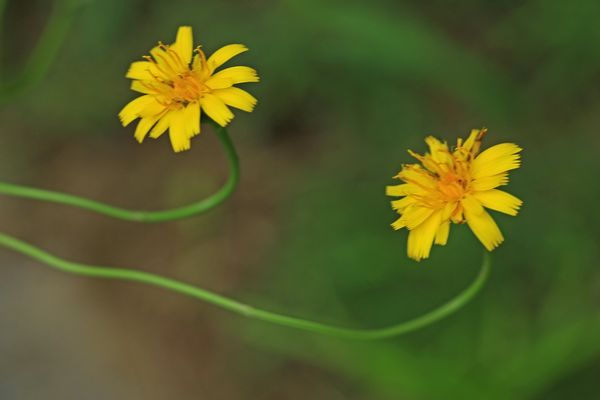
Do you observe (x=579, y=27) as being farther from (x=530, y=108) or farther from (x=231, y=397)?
(x=231, y=397)

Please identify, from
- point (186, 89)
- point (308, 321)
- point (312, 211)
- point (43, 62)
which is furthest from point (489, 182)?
point (312, 211)

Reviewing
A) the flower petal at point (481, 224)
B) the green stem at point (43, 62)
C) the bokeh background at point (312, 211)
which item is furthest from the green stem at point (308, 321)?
the bokeh background at point (312, 211)

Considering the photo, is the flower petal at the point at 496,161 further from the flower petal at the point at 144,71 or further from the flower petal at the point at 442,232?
the flower petal at the point at 144,71

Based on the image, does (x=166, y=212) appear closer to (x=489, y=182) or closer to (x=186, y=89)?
(x=186, y=89)

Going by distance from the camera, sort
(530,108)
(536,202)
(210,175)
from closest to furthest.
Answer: (536,202) → (530,108) → (210,175)

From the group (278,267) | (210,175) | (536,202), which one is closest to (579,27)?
(536,202)

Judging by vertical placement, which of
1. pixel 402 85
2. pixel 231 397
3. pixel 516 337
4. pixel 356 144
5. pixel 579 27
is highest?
pixel 579 27

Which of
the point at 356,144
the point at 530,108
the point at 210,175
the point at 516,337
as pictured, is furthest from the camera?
the point at 210,175
